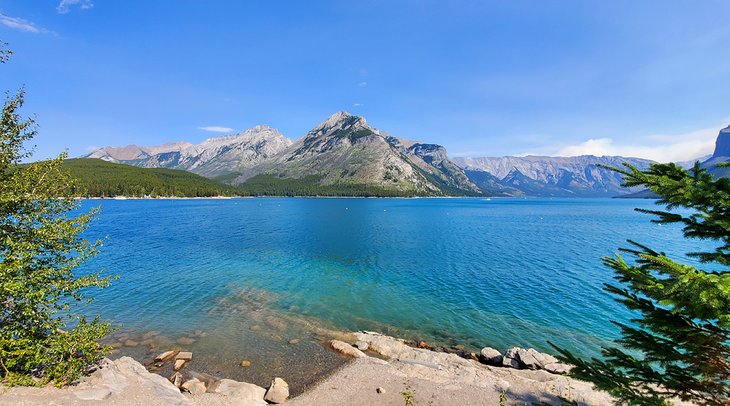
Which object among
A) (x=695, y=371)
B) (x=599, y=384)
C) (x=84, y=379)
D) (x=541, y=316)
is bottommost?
(x=541, y=316)

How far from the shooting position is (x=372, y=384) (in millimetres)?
23188

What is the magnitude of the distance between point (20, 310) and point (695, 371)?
96.5 feet

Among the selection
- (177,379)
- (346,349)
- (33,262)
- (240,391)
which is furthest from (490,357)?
(33,262)

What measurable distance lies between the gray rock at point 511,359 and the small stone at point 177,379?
26226 millimetres

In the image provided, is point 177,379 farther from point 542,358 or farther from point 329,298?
point 542,358

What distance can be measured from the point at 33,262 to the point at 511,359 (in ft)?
112

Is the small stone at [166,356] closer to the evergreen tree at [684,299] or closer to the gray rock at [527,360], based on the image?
the gray rock at [527,360]

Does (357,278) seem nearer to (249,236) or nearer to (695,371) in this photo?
(695,371)

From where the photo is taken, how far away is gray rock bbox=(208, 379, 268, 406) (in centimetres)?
2158

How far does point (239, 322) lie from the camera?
36219 millimetres

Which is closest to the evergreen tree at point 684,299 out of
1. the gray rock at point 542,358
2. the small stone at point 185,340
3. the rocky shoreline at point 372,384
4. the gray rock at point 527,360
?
the rocky shoreline at point 372,384

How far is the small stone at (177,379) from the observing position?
23981mm

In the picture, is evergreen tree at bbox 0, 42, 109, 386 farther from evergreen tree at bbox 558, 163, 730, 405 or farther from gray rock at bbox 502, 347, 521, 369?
gray rock at bbox 502, 347, 521, 369

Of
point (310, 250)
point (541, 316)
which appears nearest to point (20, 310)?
point (541, 316)
